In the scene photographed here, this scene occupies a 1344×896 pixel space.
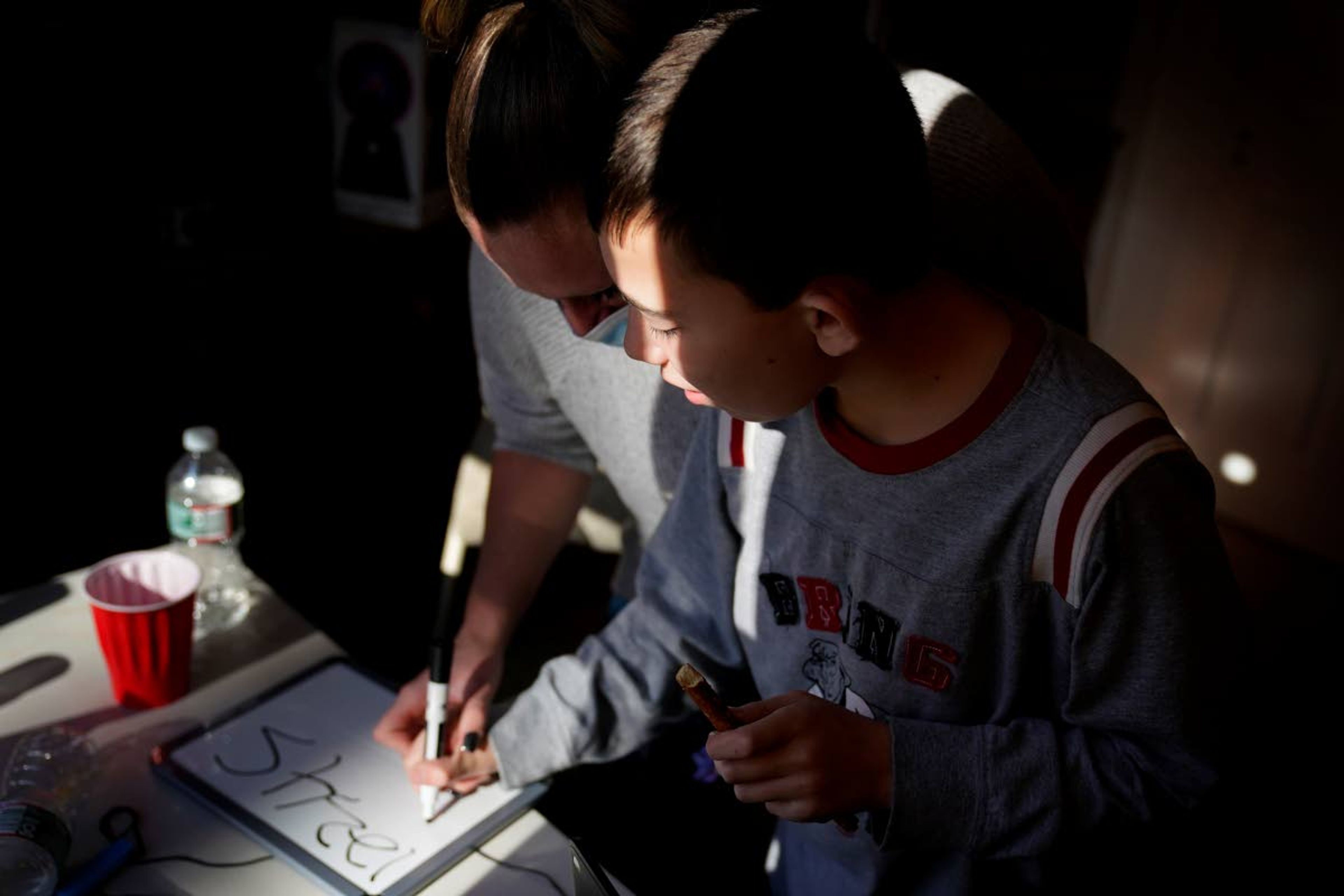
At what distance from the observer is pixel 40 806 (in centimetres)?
90

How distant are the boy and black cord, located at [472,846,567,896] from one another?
21 centimetres

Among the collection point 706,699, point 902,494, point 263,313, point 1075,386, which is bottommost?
point 263,313

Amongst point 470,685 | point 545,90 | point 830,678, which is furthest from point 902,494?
point 470,685

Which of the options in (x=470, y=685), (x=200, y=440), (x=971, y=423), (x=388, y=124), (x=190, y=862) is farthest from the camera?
(x=388, y=124)

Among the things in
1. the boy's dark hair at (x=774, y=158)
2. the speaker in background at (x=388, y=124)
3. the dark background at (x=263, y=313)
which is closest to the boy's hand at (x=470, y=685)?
the boy's dark hair at (x=774, y=158)

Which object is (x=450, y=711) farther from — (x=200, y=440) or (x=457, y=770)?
(x=200, y=440)

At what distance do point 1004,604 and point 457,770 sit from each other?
0.47m

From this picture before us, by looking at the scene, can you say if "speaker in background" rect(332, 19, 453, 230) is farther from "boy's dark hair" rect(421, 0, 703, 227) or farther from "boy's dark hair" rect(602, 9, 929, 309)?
"boy's dark hair" rect(602, 9, 929, 309)

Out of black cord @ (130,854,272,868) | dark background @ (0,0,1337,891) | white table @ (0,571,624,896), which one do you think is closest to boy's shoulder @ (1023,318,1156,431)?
white table @ (0,571,624,896)

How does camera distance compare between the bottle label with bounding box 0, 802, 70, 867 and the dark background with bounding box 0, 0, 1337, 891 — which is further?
the dark background with bounding box 0, 0, 1337, 891

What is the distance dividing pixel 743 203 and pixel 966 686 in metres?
0.39

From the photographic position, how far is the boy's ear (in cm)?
76

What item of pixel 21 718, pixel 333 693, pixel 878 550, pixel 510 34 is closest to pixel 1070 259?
pixel 878 550

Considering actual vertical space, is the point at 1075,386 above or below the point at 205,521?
above
